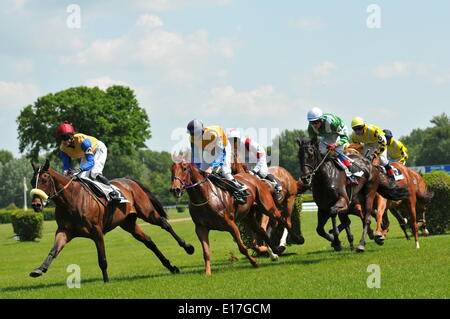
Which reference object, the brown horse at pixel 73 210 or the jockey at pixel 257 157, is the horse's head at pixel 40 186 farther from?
the jockey at pixel 257 157

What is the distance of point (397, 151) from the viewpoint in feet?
54.4

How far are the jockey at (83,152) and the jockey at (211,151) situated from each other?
164 cm

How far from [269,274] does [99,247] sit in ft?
9.43

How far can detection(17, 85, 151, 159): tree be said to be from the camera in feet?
190

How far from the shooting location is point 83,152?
34.7 feet

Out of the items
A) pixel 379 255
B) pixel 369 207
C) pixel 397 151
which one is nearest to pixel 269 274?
pixel 379 255

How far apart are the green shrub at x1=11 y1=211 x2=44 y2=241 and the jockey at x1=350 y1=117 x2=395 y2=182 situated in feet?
65.0

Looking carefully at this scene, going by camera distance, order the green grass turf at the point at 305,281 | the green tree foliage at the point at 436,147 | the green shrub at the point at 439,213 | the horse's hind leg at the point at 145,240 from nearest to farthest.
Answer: the green grass turf at the point at 305,281
the horse's hind leg at the point at 145,240
the green shrub at the point at 439,213
the green tree foliage at the point at 436,147

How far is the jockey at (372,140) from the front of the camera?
44.9 ft

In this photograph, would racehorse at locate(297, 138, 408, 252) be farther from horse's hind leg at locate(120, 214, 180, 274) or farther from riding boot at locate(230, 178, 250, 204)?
horse's hind leg at locate(120, 214, 180, 274)

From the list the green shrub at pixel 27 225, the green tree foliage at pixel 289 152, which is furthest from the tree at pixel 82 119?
the green tree foliage at pixel 289 152

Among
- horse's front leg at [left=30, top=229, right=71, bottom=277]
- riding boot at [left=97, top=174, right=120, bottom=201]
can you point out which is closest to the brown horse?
horse's front leg at [left=30, top=229, right=71, bottom=277]

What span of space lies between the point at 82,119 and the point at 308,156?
167 feet

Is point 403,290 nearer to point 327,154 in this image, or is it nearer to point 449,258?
point 449,258
